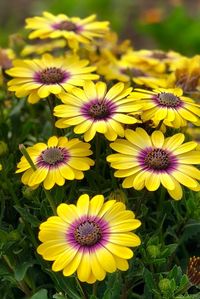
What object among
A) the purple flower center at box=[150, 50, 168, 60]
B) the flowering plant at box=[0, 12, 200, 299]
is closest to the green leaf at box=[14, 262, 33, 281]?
the flowering plant at box=[0, 12, 200, 299]

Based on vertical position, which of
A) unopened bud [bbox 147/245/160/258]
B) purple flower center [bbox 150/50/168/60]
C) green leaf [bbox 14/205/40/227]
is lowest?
unopened bud [bbox 147/245/160/258]

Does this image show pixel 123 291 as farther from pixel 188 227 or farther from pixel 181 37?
pixel 181 37

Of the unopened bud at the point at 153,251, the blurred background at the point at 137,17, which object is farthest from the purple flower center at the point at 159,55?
the blurred background at the point at 137,17

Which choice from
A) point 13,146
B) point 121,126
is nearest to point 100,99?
point 121,126

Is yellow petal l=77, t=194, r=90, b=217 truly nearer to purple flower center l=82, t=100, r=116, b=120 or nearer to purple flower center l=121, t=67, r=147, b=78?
purple flower center l=82, t=100, r=116, b=120

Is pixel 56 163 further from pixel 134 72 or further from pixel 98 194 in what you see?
pixel 134 72

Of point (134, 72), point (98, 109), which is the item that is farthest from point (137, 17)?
point (98, 109)

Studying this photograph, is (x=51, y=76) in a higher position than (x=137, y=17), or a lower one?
lower
